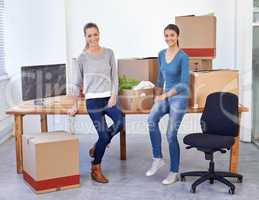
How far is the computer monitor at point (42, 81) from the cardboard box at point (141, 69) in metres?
0.69

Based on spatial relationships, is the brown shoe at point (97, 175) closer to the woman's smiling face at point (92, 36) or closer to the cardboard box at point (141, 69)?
the cardboard box at point (141, 69)

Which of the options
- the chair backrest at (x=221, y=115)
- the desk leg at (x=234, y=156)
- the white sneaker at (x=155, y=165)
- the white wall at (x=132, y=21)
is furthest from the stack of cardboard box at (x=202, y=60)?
the white wall at (x=132, y=21)

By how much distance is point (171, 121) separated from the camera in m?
3.95

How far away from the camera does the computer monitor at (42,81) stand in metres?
4.30

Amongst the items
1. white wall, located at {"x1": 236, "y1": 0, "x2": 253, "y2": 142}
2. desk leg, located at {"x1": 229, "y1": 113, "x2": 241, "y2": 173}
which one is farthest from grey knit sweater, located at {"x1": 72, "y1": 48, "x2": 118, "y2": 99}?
white wall, located at {"x1": 236, "y1": 0, "x2": 253, "y2": 142}

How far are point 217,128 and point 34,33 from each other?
3081 millimetres

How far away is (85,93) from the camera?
4004 millimetres

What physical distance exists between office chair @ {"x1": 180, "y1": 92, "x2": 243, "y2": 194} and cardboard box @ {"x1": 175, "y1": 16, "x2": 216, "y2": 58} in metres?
0.66

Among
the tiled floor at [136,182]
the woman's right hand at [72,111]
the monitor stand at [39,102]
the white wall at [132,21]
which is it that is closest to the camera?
the tiled floor at [136,182]

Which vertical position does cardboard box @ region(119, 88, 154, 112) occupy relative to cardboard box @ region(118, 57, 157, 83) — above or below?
below

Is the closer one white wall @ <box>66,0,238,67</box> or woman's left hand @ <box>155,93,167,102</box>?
woman's left hand @ <box>155,93,167,102</box>

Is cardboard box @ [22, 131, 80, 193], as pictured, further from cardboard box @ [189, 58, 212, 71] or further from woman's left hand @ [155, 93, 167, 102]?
cardboard box @ [189, 58, 212, 71]

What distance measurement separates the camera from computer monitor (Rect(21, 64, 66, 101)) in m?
4.30

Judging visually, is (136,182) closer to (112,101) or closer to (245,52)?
(112,101)
